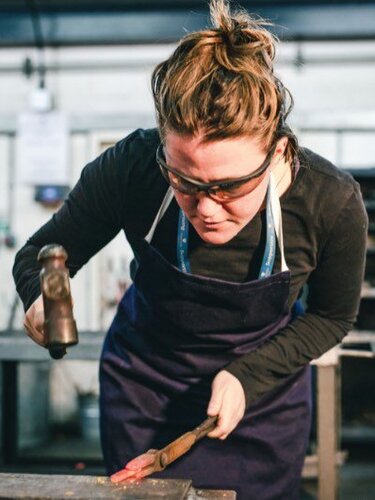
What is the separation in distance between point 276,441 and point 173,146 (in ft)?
2.55

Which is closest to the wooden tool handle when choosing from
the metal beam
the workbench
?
the workbench

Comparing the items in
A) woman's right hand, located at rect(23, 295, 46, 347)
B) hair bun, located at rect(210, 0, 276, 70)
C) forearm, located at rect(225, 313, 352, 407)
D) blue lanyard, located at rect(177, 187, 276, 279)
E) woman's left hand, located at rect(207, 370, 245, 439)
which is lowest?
woman's left hand, located at rect(207, 370, 245, 439)

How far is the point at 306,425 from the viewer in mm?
1623

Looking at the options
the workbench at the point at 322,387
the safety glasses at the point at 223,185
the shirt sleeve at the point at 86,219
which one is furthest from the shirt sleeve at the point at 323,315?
the workbench at the point at 322,387

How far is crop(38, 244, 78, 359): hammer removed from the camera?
112cm

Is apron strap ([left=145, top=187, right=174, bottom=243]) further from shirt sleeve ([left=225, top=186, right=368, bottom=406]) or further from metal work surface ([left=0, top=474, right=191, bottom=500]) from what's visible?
metal work surface ([left=0, top=474, right=191, bottom=500])

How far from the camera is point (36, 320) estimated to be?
132cm

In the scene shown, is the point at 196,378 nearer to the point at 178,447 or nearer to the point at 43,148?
the point at 178,447

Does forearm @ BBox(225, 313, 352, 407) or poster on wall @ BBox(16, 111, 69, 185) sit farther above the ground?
poster on wall @ BBox(16, 111, 69, 185)

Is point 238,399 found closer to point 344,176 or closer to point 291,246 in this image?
point 291,246

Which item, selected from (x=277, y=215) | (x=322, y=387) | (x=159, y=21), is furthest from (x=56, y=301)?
(x=159, y=21)

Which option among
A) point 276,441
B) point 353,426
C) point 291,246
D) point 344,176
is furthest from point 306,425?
point 353,426

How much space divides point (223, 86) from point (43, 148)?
12.3ft

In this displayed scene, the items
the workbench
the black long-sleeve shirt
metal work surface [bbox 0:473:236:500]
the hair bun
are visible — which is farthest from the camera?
the workbench
